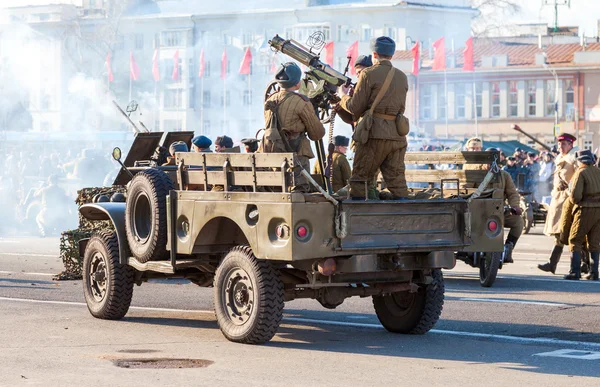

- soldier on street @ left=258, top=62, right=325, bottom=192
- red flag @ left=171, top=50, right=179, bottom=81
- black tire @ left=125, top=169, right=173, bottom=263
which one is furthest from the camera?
red flag @ left=171, top=50, right=179, bottom=81

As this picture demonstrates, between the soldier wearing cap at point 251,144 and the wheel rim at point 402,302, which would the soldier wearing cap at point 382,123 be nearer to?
the wheel rim at point 402,302

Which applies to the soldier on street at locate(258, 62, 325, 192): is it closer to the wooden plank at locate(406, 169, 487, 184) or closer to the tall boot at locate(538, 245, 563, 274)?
the wooden plank at locate(406, 169, 487, 184)

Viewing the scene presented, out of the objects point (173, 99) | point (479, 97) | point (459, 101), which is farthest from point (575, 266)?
point (479, 97)

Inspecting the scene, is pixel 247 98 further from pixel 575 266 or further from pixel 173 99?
pixel 575 266

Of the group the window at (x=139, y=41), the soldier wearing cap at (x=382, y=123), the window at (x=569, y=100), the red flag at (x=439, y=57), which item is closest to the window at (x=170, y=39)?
the window at (x=139, y=41)

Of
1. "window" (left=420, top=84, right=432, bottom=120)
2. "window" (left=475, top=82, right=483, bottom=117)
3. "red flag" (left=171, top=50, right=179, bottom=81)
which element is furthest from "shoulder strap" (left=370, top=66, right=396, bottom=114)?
"window" (left=475, top=82, right=483, bottom=117)

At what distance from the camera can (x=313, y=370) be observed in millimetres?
9477

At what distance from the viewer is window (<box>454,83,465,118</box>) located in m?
82.2

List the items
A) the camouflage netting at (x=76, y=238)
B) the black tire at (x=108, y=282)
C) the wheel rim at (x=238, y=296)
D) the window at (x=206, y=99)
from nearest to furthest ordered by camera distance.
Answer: the wheel rim at (x=238, y=296) < the black tire at (x=108, y=282) < the camouflage netting at (x=76, y=238) < the window at (x=206, y=99)

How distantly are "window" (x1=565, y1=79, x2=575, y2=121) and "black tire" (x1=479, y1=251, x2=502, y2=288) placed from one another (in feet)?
213

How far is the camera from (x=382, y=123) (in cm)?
1129

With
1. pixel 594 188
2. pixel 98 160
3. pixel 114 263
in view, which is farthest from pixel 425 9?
pixel 114 263

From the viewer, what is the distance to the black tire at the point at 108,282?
40.8 ft

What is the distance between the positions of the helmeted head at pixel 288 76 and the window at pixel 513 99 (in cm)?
7237
